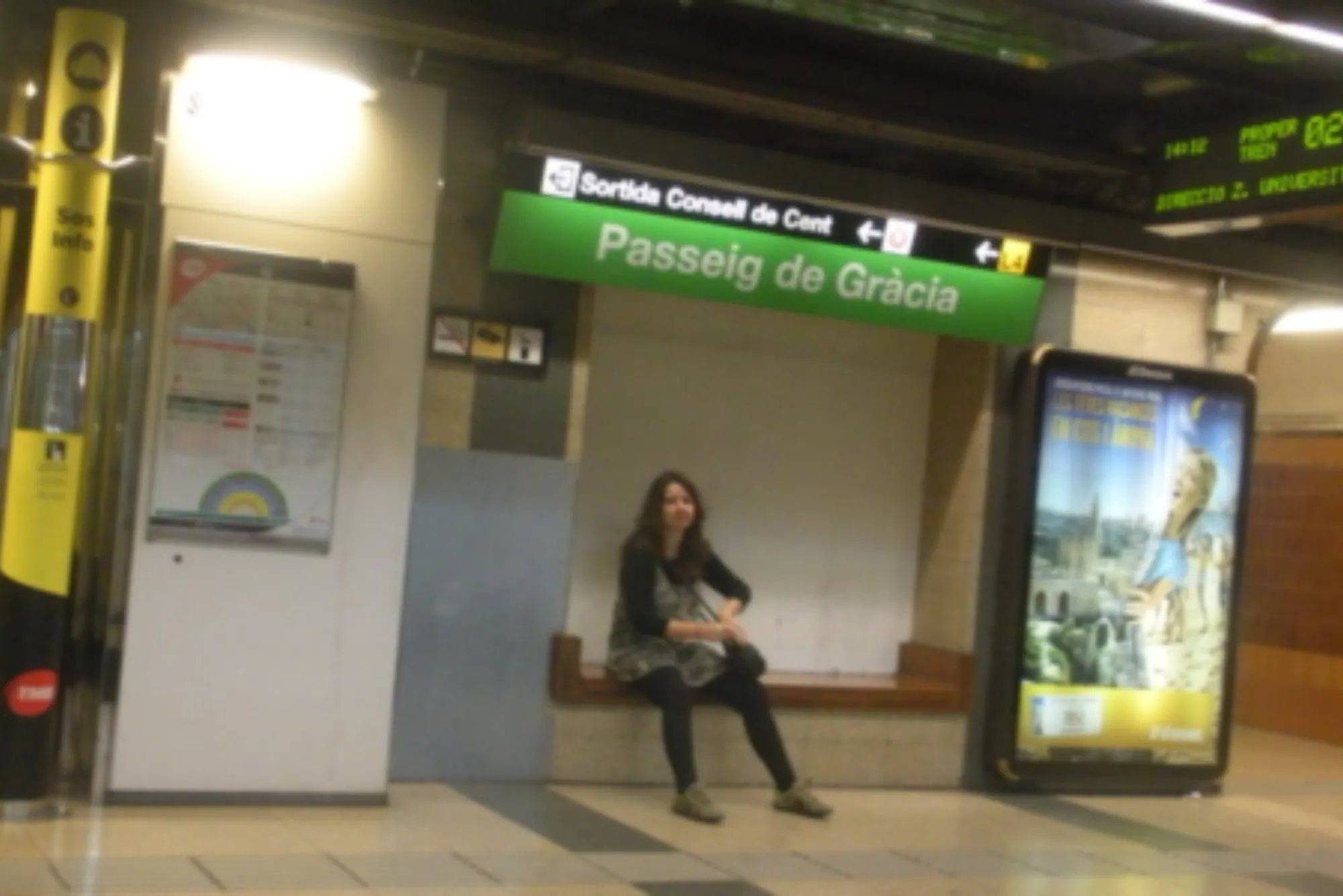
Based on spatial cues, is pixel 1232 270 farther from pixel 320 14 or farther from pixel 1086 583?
pixel 320 14

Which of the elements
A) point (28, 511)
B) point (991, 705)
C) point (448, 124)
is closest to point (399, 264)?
point (448, 124)

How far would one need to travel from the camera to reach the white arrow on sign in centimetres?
912

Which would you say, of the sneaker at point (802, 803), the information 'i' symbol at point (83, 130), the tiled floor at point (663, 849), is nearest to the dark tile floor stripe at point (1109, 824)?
the tiled floor at point (663, 849)

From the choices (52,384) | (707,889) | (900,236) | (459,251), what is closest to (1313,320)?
(900,236)

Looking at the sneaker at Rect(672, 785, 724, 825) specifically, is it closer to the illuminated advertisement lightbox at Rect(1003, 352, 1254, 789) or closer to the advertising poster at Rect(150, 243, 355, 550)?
the advertising poster at Rect(150, 243, 355, 550)

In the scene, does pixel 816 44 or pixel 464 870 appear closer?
pixel 464 870

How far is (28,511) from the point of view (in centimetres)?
712

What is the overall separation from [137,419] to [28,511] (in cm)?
64

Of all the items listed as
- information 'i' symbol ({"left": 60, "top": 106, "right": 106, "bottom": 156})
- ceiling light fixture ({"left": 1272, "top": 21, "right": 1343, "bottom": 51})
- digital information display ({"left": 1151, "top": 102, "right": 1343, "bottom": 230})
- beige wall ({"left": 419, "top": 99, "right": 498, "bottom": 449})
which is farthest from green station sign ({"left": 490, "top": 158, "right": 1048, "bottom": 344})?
ceiling light fixture ({"left": 1272, "top": 21, "right": 1343, "bottom": 51})

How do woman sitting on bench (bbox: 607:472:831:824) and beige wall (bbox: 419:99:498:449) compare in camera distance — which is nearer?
woman sitting on bench (bbox: 607:472:831:824)

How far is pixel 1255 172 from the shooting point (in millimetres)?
8547

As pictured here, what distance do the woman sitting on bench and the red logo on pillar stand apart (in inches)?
101

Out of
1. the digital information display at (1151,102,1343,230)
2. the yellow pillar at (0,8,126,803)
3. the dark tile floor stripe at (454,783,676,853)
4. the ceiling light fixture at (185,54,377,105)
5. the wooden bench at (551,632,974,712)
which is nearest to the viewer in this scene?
the yellow pillar at (0,8,126,803)

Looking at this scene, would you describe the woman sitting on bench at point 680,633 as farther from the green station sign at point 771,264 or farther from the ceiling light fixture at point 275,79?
the ceiling light fixture at point 275,79
